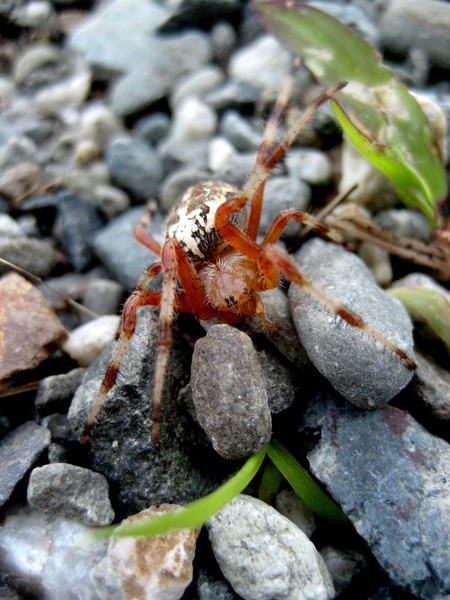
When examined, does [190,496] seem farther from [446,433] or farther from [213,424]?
[446,433]

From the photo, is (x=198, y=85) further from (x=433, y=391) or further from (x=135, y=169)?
(x=433, y=391)

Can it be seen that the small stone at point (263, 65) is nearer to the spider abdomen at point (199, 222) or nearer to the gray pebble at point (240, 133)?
the gray pebble at point (240, 133)

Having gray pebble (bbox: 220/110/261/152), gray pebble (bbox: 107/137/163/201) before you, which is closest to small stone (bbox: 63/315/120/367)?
gray pebble (bbox: 107/137/163/201)

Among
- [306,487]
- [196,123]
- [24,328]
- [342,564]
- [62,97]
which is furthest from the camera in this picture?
[62,97]

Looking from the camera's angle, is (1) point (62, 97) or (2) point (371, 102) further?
(1) point (62, 97)

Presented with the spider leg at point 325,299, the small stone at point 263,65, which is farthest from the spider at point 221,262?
the small stone at point 263,65

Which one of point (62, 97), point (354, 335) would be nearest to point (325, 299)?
point (354, 335)

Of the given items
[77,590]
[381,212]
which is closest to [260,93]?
[381,212]

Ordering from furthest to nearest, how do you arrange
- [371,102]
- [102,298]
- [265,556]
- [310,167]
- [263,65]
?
1. [263,65]
2. [310,167]
3. [102,298]
4. [371,102]
5. [265,556]
